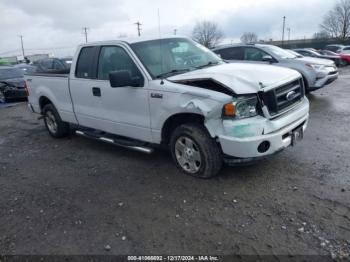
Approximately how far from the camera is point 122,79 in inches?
158

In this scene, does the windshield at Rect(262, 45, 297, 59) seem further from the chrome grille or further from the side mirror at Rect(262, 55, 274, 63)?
the chrome grille

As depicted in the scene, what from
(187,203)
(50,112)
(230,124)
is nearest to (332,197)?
(230,124)

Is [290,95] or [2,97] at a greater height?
[290,95]

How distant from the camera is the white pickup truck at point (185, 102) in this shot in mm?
3523

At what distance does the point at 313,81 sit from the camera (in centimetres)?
848

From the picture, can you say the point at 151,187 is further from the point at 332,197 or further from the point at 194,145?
the point at 332,197

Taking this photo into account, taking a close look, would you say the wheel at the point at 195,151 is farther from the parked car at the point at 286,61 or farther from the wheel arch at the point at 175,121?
the parked car at the point at 286,61

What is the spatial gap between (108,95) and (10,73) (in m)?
10.5

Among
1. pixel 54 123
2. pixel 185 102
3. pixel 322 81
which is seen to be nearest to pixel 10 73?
pixel 54 123

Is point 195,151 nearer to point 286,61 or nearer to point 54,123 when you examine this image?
point 54,123

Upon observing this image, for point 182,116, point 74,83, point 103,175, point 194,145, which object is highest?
point 74,83

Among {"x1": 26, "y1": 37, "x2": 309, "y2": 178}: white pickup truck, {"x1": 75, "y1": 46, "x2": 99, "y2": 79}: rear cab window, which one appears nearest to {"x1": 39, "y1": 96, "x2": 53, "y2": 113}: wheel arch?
{"x1": 26, "y1": 37, "x2": 309, "y2": 178}: white pickup truck

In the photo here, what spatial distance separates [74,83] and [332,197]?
433cm

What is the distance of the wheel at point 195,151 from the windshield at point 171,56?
35.0 inches
